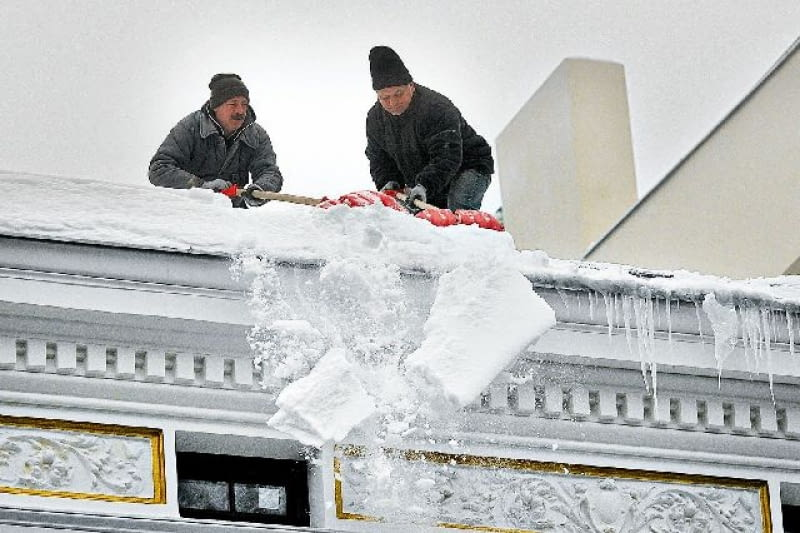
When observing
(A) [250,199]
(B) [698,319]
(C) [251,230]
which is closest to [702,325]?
(B) [698,319]

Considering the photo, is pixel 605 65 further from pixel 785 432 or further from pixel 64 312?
pixel 64 312

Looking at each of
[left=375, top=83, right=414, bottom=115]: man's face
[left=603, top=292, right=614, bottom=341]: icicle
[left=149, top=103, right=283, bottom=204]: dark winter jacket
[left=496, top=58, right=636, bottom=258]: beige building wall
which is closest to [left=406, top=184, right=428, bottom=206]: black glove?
[left=375, top=83, right=414, bottom=115]: man's face

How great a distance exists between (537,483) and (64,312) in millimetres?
2506

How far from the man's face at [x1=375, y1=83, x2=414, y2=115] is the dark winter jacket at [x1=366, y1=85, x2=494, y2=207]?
38mm

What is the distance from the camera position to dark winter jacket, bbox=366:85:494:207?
12781 mm

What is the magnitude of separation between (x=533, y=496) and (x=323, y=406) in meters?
1.40

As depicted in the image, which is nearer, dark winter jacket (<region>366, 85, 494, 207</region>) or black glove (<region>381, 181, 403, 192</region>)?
dark winter jacket (<region>366, 85, 494, 207</region>)

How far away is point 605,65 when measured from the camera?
19.3 metres

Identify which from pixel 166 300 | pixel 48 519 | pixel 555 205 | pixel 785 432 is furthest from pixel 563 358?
pixel 555 205

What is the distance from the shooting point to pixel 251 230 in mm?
10570

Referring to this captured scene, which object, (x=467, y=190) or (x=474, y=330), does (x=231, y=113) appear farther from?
(x=474, y=330)

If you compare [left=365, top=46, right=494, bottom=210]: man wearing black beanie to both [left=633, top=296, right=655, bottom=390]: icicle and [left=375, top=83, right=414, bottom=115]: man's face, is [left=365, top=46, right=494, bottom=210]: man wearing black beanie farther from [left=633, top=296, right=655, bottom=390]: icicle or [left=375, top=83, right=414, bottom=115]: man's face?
[left=633, top=296, right=655, bottom=390]: icicle

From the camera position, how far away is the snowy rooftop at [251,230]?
10.3 meters

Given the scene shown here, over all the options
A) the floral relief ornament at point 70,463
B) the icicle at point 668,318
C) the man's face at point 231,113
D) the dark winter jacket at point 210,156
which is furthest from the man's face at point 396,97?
the floral relief ornament at point 70,463
